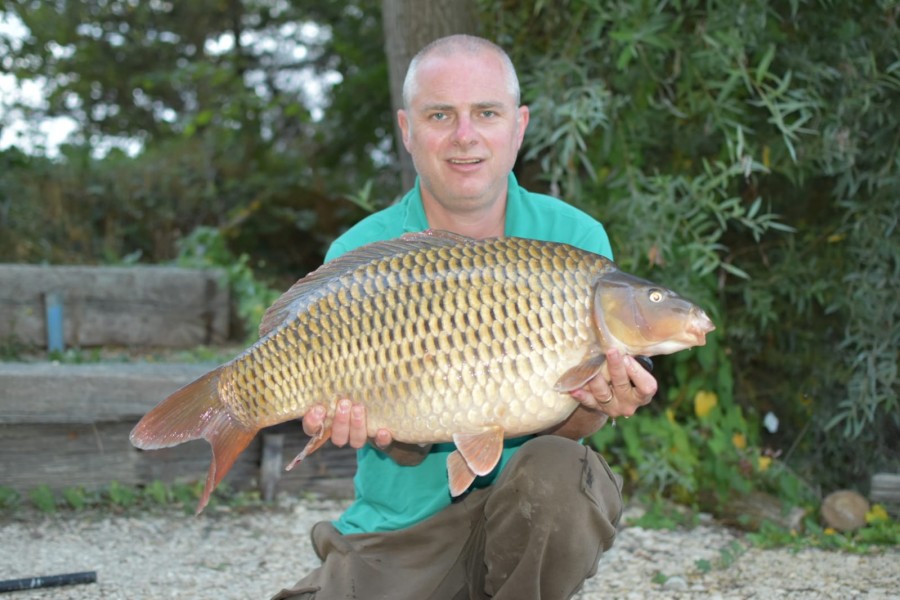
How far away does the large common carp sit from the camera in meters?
1.52

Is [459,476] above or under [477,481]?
above

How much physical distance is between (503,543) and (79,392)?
4.98 feet

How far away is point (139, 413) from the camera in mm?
2844

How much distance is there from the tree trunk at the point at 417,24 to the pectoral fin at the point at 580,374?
6.08ft

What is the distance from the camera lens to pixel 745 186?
10.6 ft

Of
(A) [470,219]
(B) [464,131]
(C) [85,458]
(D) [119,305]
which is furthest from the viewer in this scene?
(D) [119,305]

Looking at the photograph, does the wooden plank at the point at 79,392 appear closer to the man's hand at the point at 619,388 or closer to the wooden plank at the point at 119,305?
the wooden plank at the point at 119,305

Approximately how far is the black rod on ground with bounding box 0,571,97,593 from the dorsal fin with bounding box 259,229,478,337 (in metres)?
0.95

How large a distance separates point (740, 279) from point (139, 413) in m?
1.79

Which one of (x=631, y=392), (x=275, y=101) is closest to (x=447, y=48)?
(x=631, y=392)

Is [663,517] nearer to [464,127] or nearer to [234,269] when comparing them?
[464,127]

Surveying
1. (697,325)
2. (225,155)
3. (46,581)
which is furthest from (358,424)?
(225,155)

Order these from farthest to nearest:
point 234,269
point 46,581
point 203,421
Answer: point 234,269 → point 46,581 → point 203,421

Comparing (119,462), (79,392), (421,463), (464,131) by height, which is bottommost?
(119,462)
